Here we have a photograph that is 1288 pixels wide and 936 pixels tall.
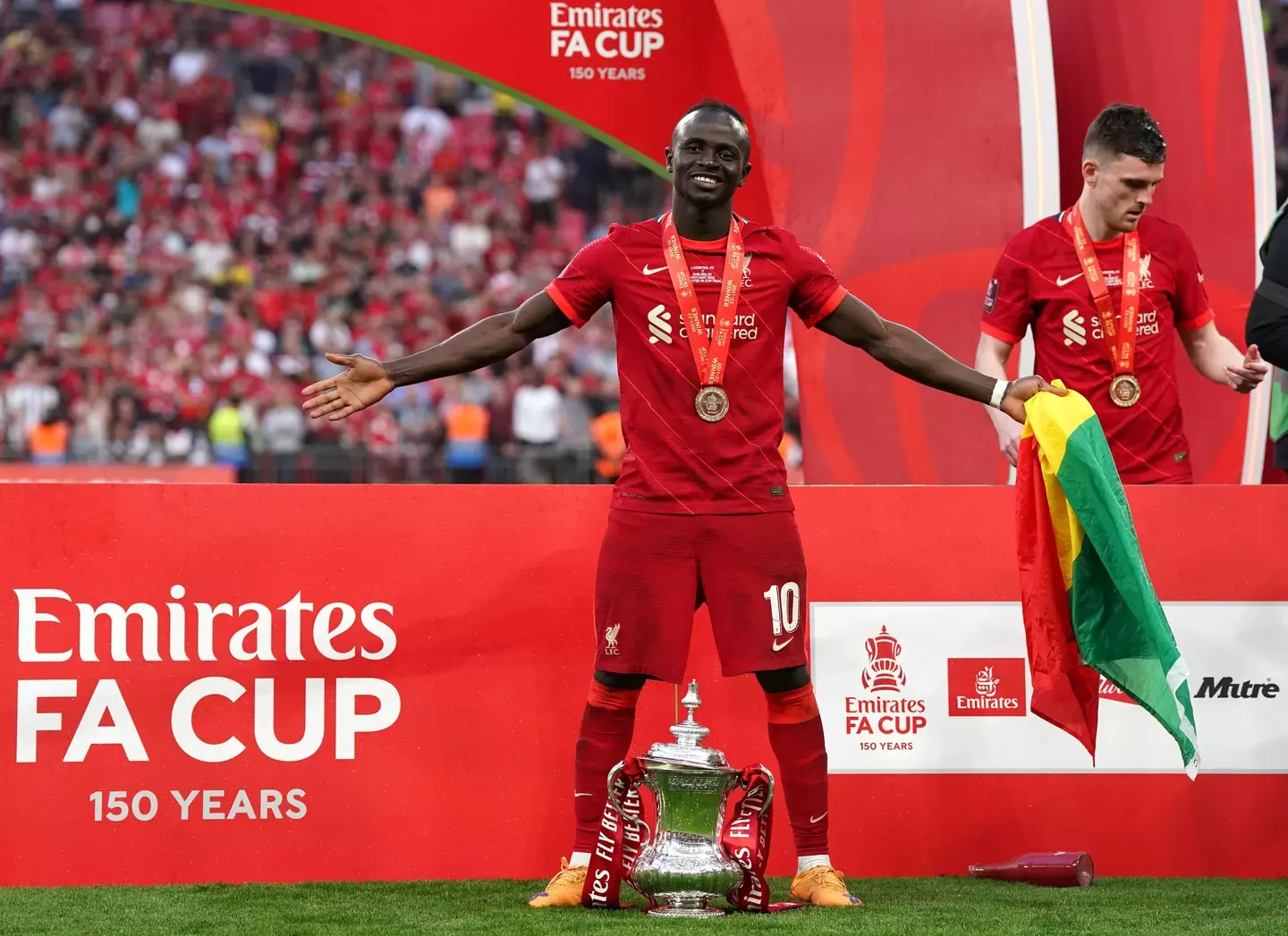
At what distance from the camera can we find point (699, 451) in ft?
14.6

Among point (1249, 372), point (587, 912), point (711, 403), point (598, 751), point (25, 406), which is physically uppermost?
point (25, 406)

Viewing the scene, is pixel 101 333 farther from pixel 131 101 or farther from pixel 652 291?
pixel 652 291

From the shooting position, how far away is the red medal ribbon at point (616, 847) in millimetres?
4410

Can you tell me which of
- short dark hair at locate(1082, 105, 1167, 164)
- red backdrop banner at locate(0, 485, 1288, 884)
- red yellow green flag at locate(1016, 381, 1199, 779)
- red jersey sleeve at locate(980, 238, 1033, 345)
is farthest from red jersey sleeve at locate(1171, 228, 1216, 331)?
red yellow green flag at locate(1016, 381, 1199, 779)

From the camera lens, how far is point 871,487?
17.1 feet

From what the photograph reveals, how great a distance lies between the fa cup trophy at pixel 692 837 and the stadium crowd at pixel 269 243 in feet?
31.4

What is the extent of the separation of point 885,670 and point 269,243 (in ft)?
49.2

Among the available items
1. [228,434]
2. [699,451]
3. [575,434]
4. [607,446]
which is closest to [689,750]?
[699,451]

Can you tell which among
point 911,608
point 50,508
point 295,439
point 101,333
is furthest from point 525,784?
point 101,333

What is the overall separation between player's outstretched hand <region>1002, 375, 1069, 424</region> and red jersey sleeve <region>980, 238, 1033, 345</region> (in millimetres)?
986

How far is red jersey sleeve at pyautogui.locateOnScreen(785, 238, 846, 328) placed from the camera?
4.55 m

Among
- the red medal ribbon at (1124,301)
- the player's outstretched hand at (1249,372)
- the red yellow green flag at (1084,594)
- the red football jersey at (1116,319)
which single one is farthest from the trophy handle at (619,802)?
the player's outstretched hand at (1249,372)

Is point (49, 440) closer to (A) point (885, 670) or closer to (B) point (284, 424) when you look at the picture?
(B) point (284, 424)

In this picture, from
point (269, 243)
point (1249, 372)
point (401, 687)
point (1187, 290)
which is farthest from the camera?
point (269, 243)
